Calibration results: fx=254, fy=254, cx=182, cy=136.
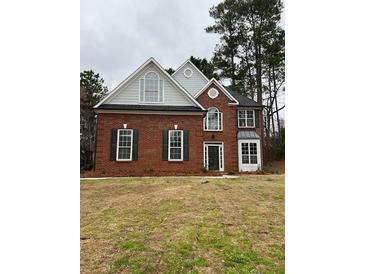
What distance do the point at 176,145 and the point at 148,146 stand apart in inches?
46.5

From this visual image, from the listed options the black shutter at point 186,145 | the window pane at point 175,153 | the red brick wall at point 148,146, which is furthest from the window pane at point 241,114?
the window pane at point 175,153

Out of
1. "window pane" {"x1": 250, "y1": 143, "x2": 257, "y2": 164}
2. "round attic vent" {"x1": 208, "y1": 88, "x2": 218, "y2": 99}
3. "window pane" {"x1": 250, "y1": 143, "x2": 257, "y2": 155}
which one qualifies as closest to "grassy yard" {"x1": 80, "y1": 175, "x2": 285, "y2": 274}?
"window pane" {"x1": 250, "y1": 143, "x2": 257, "y2": 164}

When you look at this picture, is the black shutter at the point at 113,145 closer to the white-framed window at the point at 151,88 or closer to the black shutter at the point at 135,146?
the black shutter at the point at 135,146

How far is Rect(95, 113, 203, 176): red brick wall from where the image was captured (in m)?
10.4

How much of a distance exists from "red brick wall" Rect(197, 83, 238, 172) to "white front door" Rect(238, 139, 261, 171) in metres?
0.44

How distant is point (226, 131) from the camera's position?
43.8ft

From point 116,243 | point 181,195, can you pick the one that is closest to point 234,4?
point 181,195

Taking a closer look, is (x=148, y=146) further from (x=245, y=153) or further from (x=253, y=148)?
(x=253, y=148)

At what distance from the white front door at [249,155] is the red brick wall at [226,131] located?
0.44 metres
